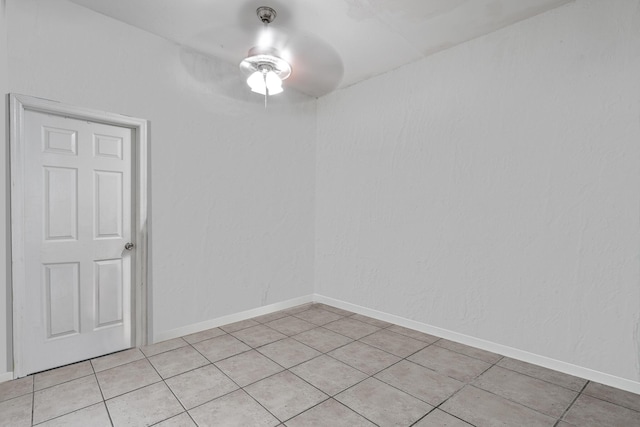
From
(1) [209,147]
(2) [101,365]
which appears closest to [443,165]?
(1) [209,147]

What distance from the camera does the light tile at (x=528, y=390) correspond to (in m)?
1.99

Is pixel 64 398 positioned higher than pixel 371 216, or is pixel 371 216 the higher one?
pixel 371 216

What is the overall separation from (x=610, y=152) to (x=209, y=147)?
3.30 m

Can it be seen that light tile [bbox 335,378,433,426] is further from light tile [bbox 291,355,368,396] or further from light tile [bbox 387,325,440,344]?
light tile [bbox 387,325,440,344]

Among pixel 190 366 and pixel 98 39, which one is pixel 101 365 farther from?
pixel 98 39

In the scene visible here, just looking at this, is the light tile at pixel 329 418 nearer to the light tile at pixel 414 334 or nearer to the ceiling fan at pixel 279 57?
the light tile at pixel 414 334

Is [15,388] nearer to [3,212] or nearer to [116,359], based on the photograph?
[116,359]

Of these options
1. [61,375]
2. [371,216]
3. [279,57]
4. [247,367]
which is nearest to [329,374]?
[247,367]

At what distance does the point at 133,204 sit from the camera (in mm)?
2791

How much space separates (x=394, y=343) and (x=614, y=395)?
1513 mm

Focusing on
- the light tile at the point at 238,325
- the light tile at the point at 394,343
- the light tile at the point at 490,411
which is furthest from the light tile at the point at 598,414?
the light tile at the point at 238,325

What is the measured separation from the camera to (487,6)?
94.5 inches

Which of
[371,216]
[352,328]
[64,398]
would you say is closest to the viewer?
[64,398]

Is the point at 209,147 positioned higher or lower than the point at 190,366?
higher
